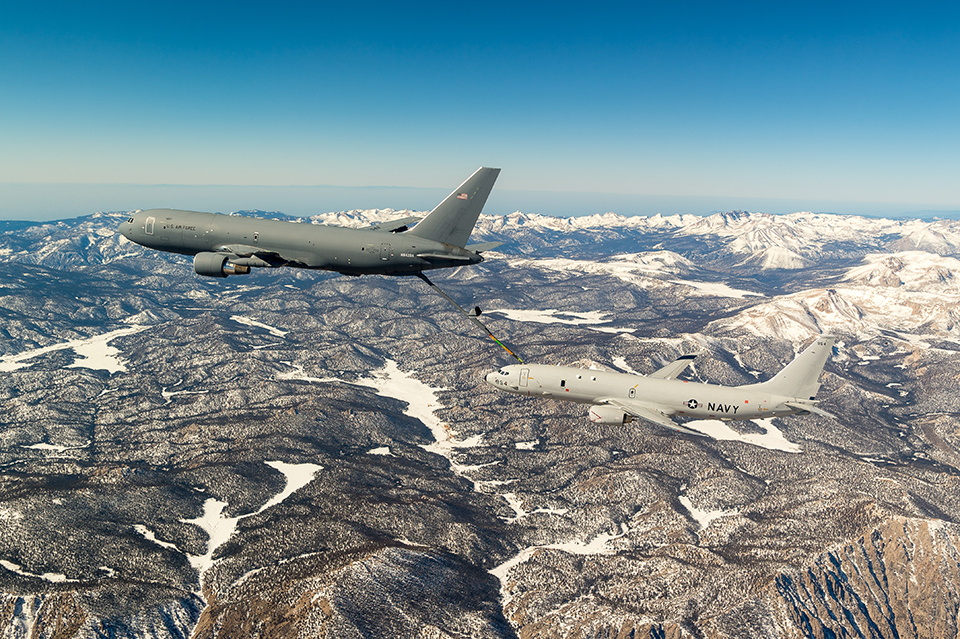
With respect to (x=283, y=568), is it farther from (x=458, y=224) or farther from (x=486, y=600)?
(x=458, y=224)

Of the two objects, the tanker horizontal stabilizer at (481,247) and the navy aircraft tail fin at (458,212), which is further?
the navy aircraft tail fin at (458,212)

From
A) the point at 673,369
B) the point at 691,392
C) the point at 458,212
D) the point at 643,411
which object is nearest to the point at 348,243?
the point at 458,212

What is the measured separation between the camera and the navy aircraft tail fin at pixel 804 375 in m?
65.0

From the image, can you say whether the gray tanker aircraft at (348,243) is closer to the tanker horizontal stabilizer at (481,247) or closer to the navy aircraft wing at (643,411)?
the tanker horizontal stabilizer at (481,247)

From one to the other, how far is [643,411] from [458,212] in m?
30.1

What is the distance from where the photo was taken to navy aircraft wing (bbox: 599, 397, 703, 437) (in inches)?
2223

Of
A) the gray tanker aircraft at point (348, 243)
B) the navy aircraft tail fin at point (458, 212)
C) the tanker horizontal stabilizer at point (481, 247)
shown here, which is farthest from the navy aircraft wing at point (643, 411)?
the navy aircraft tail fin at point (458, 212)

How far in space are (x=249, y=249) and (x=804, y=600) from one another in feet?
752

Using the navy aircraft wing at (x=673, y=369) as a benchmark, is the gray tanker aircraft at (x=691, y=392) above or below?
below

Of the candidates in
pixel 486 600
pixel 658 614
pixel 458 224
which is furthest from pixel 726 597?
pixel 458 224

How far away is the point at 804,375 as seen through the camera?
66.1 meters

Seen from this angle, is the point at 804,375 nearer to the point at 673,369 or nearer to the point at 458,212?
the point at 673,369

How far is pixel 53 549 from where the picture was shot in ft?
605

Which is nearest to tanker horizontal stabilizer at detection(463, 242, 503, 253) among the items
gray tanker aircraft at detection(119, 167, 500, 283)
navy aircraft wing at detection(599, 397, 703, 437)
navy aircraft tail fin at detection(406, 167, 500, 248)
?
gray tanker aircraft at detection(119, 167, 500, 283)
